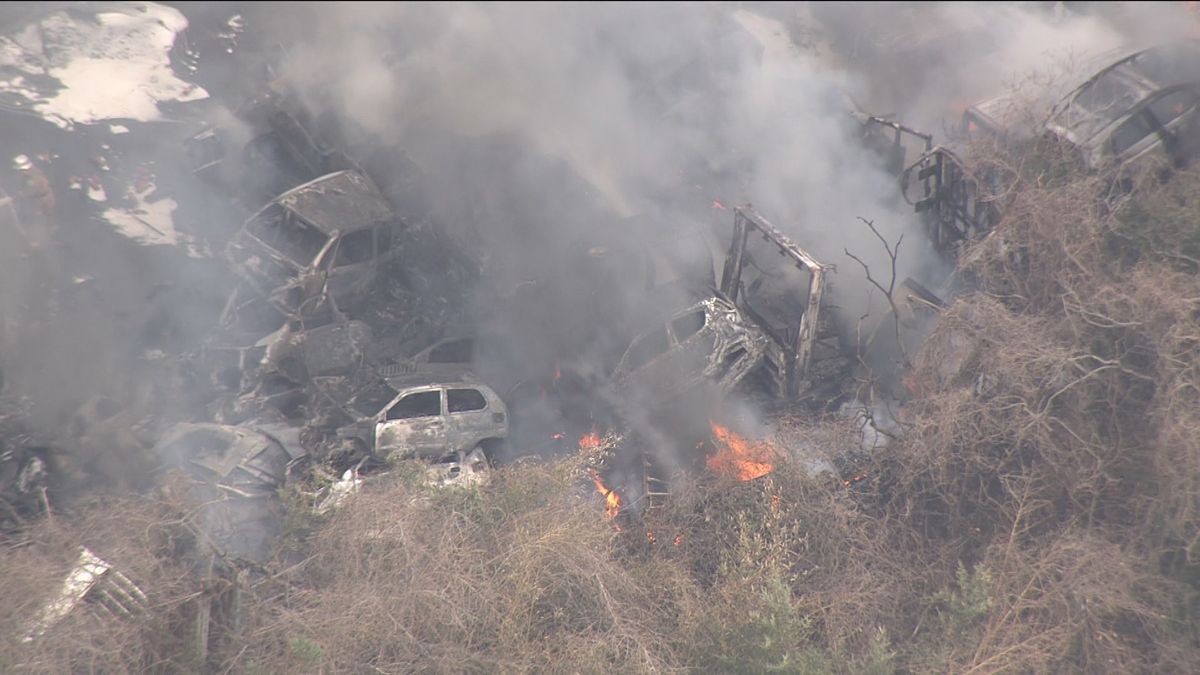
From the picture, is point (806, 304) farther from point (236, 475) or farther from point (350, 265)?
point (236, 475)

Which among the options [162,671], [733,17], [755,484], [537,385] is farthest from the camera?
[733,17]

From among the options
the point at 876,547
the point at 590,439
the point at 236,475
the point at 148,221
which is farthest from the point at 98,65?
the point at 876,547

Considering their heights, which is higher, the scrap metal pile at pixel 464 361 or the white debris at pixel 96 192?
the scrap metal pile at pixel 464 361

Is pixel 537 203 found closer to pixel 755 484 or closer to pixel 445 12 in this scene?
pixel 445 12

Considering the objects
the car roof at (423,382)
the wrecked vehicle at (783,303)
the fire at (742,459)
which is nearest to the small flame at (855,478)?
the fire at (742,459)

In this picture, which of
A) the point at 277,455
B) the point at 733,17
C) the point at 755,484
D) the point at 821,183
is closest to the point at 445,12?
the point at 733,17

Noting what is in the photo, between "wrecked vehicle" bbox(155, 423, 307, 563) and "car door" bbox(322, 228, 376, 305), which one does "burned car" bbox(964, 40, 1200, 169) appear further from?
"wrecked vehicle" bbox(155, 423, 307, 563)

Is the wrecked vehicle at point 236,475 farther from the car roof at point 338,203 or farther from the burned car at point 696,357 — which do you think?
the burned car at point 696,357

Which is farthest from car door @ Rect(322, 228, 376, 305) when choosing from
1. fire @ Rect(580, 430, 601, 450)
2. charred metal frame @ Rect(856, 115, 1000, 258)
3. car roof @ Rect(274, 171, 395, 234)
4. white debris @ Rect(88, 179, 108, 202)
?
charred metal frame @ Rect(856, 115, 1000, 258)
